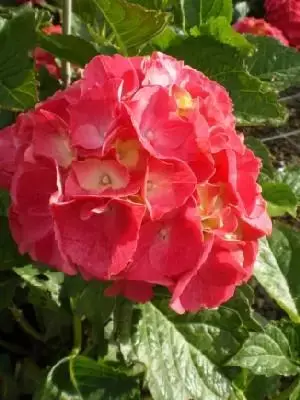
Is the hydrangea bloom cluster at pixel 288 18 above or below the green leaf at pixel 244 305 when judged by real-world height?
below

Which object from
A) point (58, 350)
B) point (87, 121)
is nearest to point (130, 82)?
point (87, 121)

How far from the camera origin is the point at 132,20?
92cm

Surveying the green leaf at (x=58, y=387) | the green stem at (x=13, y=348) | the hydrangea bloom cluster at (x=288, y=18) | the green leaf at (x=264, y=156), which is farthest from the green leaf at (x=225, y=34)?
the hydrangea bloom cluster at (x=288, y=18)

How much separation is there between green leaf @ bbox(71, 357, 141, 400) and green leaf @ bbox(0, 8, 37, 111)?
1.02ft

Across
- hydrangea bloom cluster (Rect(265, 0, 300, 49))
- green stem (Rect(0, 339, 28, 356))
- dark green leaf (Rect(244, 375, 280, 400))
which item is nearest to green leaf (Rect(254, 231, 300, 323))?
dark green leaf (Rect(244, 375, 280, 400))

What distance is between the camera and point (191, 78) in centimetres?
83

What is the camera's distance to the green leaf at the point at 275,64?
1.13 metres

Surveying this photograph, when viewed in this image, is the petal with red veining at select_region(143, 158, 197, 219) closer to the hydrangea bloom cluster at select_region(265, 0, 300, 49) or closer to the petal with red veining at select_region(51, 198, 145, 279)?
the petal with red veining at select_region(51, 198, 145, 279)

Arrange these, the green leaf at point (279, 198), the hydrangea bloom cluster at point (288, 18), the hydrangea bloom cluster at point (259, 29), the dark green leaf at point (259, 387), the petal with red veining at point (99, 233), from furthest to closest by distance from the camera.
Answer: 1. the hydrangea bloom cluster at point (288, 18)
2. the hydrangea bloom cluster at point (259, 29)
3. the dark green leaf at point (259, 387)
4. the green leaf at point (279, 198)
5. the petal with red veining at point (99, 233)

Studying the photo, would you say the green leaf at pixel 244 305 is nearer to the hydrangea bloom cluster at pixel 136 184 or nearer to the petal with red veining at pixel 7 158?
the hydrangea bloom cluster at pixel 136 184

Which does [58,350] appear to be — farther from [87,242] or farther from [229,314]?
[87,242]

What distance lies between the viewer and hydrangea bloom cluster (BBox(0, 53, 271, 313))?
2.36 ft

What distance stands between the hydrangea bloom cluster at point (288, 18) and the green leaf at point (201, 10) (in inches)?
30.9

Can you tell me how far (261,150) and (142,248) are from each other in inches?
14.9
